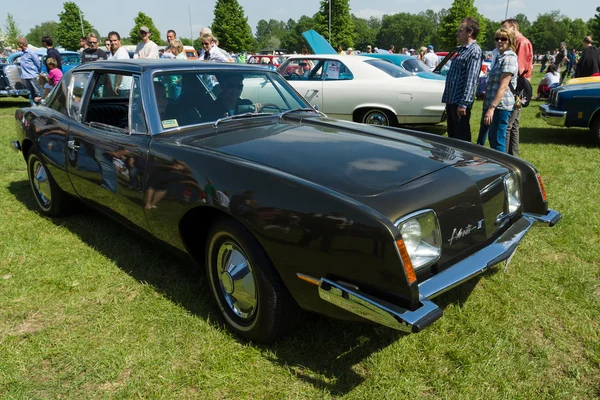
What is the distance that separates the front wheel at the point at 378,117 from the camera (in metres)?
7.88

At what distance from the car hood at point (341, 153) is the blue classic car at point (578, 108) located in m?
5.55

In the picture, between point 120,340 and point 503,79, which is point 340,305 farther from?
point 503,79

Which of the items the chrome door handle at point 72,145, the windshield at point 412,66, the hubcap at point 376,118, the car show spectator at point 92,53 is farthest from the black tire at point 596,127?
the car show spectator at point 92,53

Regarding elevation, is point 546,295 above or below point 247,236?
A: below

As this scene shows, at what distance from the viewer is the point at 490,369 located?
7.40 feet

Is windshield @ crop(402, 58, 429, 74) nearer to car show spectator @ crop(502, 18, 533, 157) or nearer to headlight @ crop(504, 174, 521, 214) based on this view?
→ car show spectator @ crop(502, 18, 533, 157)

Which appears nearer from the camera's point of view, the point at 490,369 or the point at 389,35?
the point at 490,369

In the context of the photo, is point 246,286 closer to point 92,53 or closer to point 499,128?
point 499,128

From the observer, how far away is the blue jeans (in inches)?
198

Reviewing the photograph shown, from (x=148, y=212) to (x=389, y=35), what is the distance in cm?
14029

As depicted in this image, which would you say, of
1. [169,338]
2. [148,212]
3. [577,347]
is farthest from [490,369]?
[148,212]

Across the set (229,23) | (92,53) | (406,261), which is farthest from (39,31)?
(406,261)

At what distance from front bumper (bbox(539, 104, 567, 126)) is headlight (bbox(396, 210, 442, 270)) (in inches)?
261

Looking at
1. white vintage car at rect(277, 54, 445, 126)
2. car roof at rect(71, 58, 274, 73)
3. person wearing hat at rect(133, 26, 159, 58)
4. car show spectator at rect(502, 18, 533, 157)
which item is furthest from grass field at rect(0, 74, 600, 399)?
person wearing hat at rect(133, 26, 159, 58)
